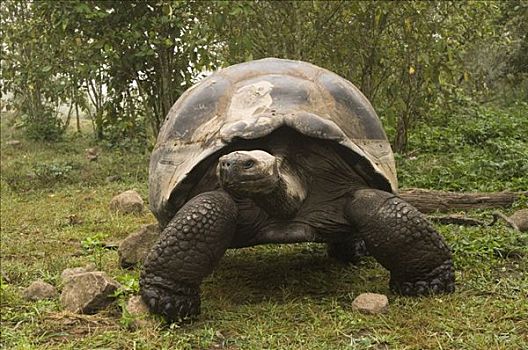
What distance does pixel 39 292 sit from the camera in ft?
9.21

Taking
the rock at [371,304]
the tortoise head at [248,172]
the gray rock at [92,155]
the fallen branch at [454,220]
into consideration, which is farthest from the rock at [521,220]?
the gray rock at [92,155]

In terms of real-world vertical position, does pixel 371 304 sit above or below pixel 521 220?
above

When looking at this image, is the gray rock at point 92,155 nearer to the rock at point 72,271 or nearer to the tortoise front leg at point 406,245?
the rock at point 72,271

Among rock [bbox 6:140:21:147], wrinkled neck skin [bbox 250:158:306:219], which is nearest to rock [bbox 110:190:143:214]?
wrinkled neck skin [bbox 250:158:306:219]

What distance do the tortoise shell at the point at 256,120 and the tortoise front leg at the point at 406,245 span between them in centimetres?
23

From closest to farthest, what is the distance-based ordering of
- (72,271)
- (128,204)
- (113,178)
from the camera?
(72,271) < (128,204) < (113,178)

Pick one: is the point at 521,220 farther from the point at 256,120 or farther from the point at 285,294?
the point at 256,120

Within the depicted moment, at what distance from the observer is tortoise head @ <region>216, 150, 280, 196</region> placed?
2.32 meters

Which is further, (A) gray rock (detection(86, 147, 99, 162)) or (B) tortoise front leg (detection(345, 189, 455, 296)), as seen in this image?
(A) gray rock (detection(86, 147, 99, 162))

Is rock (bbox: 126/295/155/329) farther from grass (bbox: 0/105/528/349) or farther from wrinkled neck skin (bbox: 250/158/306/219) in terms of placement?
wrinkled neck skin (bbox: 250/158/306/219)

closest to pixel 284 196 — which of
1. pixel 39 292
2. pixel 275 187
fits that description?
pixel 275 187

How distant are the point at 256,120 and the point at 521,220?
1830 mm

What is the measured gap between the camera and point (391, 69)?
6621 mm

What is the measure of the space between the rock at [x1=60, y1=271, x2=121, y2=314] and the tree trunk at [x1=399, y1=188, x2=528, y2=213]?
2.24 meters
